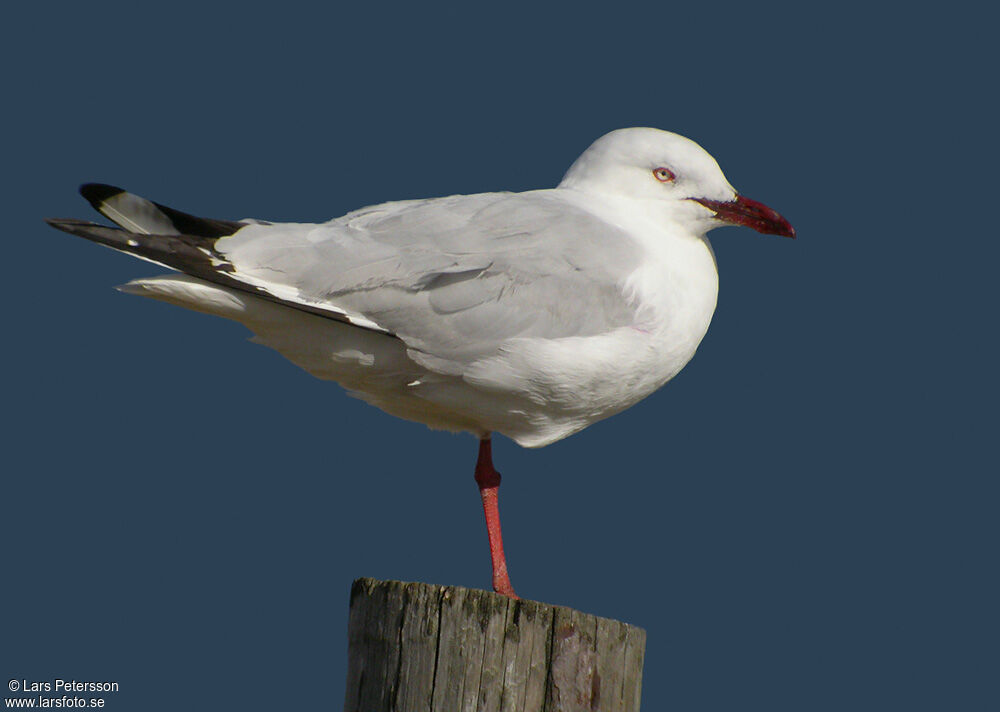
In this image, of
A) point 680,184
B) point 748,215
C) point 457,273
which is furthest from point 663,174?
point 457,273

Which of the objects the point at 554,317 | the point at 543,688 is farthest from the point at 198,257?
the point at 543,688

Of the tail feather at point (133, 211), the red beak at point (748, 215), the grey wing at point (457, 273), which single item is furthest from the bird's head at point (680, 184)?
the tail feather at point (133, 211)

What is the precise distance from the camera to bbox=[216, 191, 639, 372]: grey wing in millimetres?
6164

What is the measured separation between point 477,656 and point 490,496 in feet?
6.31

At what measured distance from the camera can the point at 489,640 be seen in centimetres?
550

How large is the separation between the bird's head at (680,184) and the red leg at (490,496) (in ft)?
5.65

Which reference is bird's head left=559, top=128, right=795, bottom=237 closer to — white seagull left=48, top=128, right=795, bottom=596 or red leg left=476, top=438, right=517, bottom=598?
white seagull left=48, top=128, right=795, bottom=596

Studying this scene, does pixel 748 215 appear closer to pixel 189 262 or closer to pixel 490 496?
pixel 490 496

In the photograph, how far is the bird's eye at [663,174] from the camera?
7078 millimetres

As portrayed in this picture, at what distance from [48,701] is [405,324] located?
276 cm

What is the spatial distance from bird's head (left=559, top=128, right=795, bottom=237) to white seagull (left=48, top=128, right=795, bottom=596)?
293 millimetres

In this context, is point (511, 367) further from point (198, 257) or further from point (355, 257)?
point (198, 257)

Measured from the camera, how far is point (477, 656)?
5484 millimetres

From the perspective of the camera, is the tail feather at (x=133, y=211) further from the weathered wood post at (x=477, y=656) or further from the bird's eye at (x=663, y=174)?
the bird's eye at (x=663, y=174)
